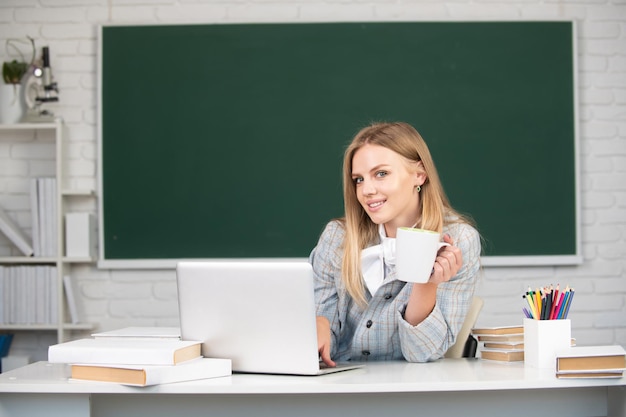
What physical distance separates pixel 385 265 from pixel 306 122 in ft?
6.02

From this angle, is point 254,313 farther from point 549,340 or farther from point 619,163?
point 619,163

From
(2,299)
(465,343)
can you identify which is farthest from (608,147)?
(2,299)

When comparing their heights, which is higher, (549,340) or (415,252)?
(415,252)

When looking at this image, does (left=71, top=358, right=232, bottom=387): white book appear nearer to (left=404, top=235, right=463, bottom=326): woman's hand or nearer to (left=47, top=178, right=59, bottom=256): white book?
(left=404, top=235, right=463, bottom=326): woman's hand

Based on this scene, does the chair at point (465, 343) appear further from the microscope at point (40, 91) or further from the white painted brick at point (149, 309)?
the microscope at point (40, 91)

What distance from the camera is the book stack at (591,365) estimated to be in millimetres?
1570

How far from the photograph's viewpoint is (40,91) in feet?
12.4

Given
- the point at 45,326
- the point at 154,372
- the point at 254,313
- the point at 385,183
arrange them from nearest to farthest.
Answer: the point at 154,372 < the point at 254,313 < the point at 385,183 < the point at 45,326

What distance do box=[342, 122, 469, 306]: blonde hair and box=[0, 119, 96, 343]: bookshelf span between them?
187cm

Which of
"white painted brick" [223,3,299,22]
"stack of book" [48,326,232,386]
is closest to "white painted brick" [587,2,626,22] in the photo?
"white painted brick" [223,3,299,22]

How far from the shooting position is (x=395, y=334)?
2072 mm

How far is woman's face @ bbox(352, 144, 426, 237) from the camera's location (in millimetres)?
2033

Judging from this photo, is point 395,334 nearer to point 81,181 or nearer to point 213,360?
point 213,360

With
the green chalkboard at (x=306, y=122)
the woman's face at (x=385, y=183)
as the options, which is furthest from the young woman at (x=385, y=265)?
the green chalkboard at (x=306, y=122)
